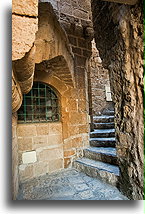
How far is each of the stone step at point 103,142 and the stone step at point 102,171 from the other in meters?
0.50

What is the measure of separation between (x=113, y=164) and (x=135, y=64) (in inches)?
66.1

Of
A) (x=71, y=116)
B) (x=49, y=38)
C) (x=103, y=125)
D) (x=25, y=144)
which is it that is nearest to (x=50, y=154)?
(x=25, y=144)

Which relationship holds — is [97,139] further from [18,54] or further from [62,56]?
[18,54]

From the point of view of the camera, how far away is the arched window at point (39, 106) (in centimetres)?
282

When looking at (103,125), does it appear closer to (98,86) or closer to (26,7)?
(98,86)

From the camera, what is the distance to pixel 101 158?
2.71m

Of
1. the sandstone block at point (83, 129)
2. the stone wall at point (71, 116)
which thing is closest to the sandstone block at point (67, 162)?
the stone wall at point (71, 116)

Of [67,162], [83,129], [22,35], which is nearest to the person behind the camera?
[22,35]

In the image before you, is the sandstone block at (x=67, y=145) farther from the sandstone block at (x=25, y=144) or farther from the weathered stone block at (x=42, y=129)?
the sandstone block at (x=25, y=144)

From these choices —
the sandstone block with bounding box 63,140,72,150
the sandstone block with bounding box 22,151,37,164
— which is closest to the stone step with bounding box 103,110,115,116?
the sandstone block with bounding box 63,140,72,150

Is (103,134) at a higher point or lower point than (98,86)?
lower

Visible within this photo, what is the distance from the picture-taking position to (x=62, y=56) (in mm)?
2602

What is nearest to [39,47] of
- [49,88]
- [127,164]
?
[49,88]

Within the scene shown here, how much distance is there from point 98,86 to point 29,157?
11.3 ft
